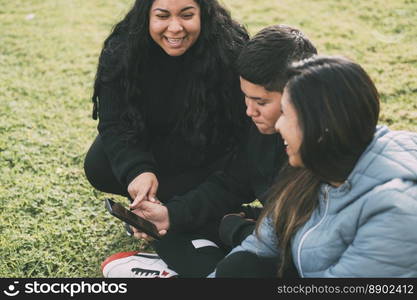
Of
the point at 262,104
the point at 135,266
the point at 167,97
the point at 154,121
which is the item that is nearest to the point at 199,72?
the point at 167,97

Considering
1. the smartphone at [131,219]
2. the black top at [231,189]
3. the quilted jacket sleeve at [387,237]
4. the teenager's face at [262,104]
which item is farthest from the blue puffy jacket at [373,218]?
the smartphone at [131,219]

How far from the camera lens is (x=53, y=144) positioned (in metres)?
3.94

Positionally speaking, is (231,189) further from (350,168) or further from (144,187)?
(350,168)

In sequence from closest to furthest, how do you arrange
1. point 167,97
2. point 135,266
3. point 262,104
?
1. point 262,104
2. point 135,266
3. point 167,97

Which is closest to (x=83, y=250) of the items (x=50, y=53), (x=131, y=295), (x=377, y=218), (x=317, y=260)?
(x=131, y=295)

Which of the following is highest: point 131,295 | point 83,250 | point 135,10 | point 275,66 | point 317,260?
point 135,10

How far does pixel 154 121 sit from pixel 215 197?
573 millimetres

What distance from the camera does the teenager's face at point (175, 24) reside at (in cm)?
259

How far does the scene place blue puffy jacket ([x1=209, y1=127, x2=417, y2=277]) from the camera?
5.68 feet

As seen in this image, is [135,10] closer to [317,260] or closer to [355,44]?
[317,260]

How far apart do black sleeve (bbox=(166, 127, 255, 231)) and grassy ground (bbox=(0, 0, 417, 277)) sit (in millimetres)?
431

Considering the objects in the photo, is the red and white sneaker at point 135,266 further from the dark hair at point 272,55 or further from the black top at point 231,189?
the dark hair at point 272,55

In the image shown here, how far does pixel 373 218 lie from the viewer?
1.77m

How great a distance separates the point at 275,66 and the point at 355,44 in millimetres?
3083
